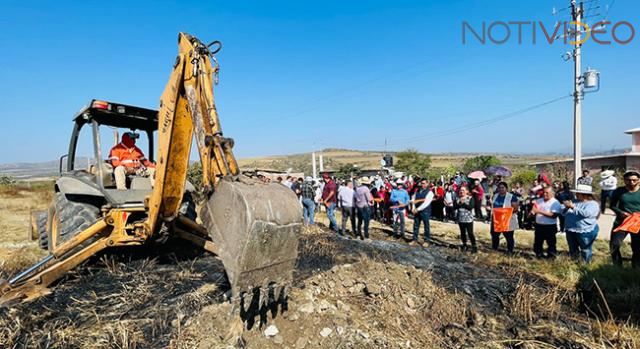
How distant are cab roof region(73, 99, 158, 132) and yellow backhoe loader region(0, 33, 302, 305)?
13mm

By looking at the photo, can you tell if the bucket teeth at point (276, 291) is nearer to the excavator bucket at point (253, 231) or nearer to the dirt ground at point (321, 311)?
the excavator bucket at point (253, 231)

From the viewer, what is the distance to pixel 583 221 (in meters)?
6.12

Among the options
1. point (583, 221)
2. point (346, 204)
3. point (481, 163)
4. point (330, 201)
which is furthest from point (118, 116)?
point (481, 163)

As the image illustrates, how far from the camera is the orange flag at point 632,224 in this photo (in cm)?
534

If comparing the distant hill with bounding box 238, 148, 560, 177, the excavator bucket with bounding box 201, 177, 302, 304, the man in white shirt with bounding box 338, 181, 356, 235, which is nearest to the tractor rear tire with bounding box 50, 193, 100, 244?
the excavator bucket with bounding box 201, 177, 302, 304

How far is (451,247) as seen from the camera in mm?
8461

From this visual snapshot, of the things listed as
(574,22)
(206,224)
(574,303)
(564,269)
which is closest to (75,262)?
(206,224)

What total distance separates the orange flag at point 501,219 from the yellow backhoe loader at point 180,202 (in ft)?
18.1

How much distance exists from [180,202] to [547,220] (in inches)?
244

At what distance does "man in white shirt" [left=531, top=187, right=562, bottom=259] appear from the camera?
6.78 metres

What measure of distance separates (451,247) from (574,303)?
3779mm

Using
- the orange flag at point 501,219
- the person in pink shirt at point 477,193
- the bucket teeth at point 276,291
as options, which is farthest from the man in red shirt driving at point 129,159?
the person in pink shirt at point 477,193

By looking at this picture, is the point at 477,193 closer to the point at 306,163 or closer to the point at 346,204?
the point at 346,204

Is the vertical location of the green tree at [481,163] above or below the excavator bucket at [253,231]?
below
